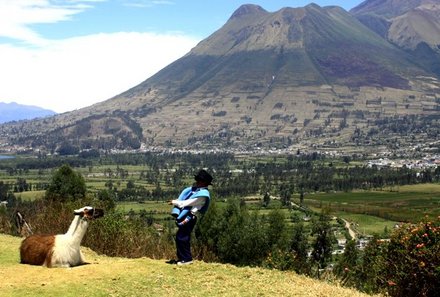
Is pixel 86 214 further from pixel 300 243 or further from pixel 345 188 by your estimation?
pixel 345 188

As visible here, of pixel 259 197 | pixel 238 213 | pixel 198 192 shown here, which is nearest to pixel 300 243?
pixel 238 213

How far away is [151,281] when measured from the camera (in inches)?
499

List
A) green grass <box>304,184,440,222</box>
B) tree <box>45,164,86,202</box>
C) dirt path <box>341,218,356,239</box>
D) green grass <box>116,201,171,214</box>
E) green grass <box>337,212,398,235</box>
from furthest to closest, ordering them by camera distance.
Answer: green grass <box>116,201,171,214</box>, green grass <box>304,184,440,222</box>, green grass <box>337,212,398,235</box>, dirt path <box>341,218,356,239</box>, tree <box>45,164,86,202</box>

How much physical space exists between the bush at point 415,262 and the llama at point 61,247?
8.16m

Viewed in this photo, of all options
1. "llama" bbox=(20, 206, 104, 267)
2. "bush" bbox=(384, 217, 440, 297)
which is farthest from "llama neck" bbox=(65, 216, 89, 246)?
"bush" bbox=(384, 217, 440, 297)

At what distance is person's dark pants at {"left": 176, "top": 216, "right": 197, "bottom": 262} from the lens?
1419cm

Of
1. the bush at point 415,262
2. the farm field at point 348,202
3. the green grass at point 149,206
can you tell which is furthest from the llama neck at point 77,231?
the green grass at point 149,206

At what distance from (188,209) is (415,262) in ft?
20.0

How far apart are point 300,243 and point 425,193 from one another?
80.6 metres

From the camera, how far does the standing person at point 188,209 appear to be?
46.4 feet

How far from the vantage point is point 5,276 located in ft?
41.6

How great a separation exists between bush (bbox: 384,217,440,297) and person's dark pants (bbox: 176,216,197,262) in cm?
550

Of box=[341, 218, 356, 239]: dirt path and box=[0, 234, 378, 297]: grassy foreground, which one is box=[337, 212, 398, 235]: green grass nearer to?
box=[341, 218, 356, 239]: dirt path

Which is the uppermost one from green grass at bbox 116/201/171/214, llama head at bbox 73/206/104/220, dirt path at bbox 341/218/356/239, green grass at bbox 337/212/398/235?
llama head at bbox 73/206/104/220
